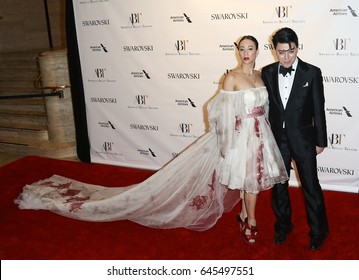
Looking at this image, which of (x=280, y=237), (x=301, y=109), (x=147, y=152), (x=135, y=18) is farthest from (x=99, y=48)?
(x=280, y=237)

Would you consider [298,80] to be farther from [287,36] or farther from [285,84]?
[287,36]

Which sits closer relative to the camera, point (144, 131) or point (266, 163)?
point (266, 163)

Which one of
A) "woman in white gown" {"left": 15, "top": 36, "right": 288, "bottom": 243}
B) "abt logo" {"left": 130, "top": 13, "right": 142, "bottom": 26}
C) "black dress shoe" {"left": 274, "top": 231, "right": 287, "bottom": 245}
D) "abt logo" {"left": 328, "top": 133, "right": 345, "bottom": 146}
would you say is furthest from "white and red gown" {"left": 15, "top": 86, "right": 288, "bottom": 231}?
"abt logo" {"left": 130, "top": 13, "right": 142, "bottom": 26}

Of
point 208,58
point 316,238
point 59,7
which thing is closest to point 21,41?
point 59,7

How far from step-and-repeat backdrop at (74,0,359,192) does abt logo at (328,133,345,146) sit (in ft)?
0.03

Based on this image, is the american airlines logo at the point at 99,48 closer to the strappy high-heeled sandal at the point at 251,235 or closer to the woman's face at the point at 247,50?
the woman's face at the point at 247,50

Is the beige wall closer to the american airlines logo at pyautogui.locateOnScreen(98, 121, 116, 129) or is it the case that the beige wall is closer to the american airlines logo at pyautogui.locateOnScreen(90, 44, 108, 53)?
the american airlines logo at pyautogui.locateOnScreen(90, 44, 108, 53)

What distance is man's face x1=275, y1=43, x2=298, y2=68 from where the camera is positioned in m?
2.80

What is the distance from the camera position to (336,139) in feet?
14.4

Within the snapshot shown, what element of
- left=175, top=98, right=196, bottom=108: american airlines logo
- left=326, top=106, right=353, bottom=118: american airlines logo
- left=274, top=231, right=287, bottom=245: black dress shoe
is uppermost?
left=175, top=98, right=196, bottom=108: american airlines logo

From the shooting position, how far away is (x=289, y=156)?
3156 millimetres

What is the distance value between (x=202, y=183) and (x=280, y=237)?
2.71 feet
